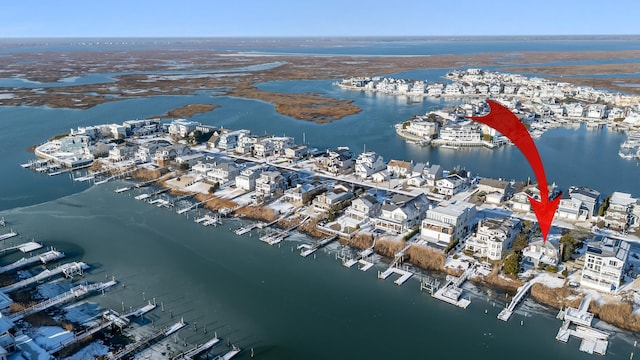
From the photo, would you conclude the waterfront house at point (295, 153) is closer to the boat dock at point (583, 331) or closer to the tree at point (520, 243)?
the tree at point (520, 243)

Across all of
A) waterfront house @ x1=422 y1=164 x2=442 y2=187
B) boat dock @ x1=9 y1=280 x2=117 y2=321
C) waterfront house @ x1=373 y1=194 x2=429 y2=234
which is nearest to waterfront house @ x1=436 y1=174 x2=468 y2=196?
waterfront house @ x1=422 y1=164 x2=442 y2=187

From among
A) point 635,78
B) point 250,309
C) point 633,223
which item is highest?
point 635,78

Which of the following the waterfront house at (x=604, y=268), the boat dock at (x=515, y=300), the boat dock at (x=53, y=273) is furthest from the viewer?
the boat dock at (x=53, y=273)

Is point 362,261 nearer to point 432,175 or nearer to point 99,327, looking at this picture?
point 432,175

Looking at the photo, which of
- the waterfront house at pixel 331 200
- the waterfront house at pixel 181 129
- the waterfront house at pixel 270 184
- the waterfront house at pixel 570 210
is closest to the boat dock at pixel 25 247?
the waterfront house at pixel 270 184

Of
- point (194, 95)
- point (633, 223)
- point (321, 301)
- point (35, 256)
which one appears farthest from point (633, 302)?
point (194, 95)

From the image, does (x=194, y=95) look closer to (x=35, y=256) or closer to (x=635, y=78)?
(x=35, y=256)

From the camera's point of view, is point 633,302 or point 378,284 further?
point 378,284
